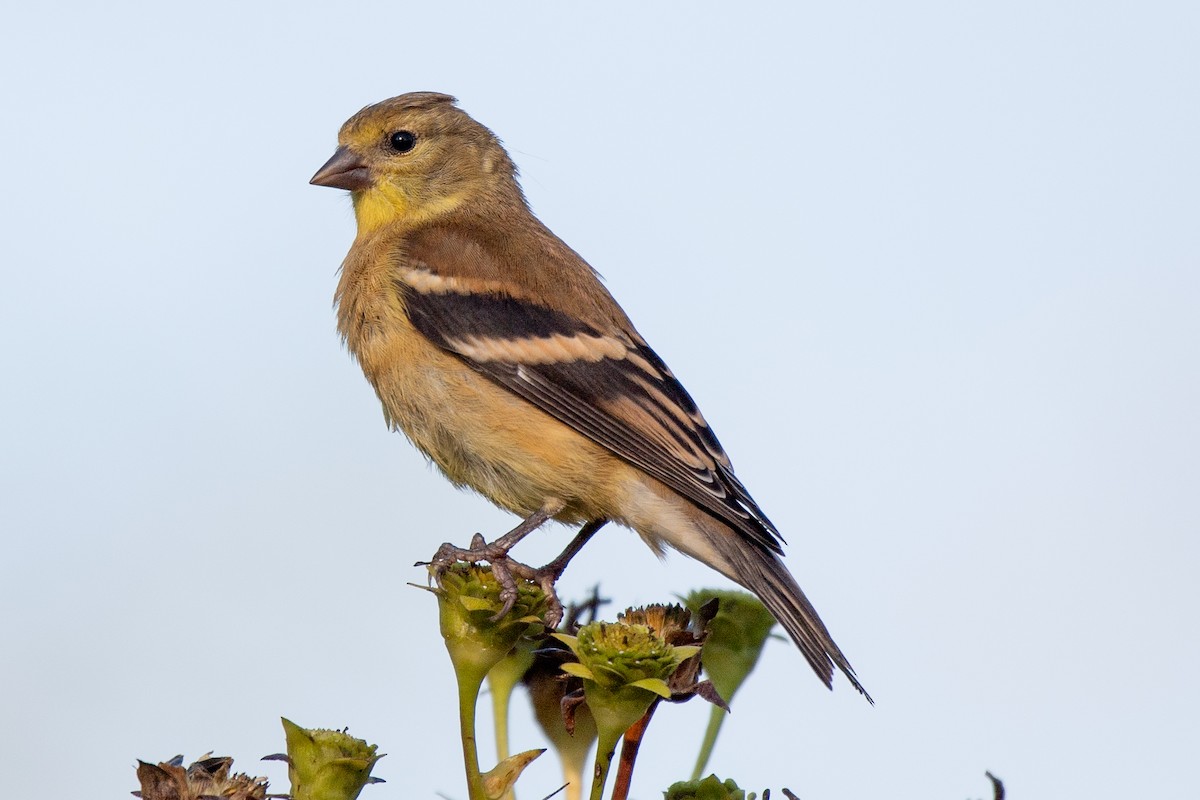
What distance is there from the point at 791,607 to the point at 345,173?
290 cm

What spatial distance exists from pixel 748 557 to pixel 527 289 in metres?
1.36

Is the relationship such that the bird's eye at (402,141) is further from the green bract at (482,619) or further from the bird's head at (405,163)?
the green bract at (482,619)

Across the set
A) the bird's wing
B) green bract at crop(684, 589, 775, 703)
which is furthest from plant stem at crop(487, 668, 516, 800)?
the bird's wing

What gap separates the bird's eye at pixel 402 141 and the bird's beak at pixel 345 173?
18cm

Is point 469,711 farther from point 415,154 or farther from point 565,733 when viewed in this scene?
point 415,154

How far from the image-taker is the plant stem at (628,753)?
2.30 meters

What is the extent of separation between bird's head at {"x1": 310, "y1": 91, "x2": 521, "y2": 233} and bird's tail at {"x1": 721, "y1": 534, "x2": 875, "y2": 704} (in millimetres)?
2245

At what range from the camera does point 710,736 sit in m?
2.72

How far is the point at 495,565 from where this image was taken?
2.88m

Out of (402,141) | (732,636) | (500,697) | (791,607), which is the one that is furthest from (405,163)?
(500,697)

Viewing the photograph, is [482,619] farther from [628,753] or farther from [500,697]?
[628,753]

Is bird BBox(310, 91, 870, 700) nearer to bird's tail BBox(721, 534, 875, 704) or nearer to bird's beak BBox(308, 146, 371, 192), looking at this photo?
bird's tail BBox(721, 534, 875, 704)

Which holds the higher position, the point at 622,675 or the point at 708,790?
the point at 622,675

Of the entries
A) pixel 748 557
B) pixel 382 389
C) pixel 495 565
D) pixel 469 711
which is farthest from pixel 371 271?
pixel 469 711
